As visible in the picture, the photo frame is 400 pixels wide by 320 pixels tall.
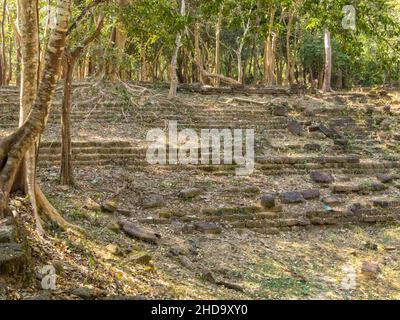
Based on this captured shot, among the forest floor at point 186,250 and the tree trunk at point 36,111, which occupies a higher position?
the tree trunk at point 36,111

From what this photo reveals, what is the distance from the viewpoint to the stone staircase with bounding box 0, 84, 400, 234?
33.7ft

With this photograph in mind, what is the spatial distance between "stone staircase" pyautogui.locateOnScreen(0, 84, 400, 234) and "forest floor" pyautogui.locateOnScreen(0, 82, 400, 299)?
90mm

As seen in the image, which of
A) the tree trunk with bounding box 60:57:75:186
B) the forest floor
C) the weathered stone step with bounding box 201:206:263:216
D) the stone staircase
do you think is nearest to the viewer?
the forest floor

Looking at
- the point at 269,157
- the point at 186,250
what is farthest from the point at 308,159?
the point at 186,250

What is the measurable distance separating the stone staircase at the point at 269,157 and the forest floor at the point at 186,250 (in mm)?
90

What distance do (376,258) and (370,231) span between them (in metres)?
1.52

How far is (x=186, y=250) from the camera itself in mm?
8102
